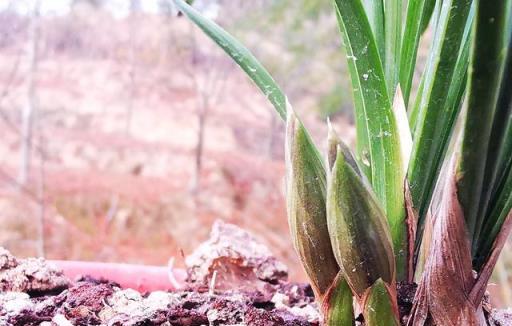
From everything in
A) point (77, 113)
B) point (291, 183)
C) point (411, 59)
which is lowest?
point (291, 183)

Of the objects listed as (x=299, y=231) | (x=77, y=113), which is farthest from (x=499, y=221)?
(x=77, y=113)

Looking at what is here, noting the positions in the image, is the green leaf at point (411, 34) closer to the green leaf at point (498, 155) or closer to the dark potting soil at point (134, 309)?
the green leaf at point (498, 155)

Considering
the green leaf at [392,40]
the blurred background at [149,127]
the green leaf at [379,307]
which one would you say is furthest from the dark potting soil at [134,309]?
the blurred background at [149,127]

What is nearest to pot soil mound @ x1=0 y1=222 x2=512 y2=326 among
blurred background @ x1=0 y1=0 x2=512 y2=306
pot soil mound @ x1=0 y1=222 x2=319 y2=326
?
pot soil mound @ x1=0 y1=222 x2=319 y2=326

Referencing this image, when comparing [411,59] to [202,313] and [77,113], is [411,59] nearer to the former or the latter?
[202,313]

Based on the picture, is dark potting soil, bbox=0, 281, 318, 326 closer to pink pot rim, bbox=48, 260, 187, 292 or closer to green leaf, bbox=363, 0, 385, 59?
pink pot rim, bbox=48, 260, 187, 292

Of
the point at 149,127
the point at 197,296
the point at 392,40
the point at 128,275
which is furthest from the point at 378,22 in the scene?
the point at 149,127
